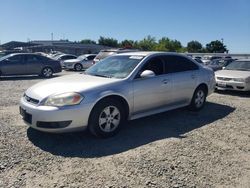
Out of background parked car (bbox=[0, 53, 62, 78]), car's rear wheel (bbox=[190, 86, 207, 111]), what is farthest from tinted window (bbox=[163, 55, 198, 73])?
background parked car (bbox=[0, 53, 62, 78])

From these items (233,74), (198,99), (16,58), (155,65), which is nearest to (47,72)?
(16,58)

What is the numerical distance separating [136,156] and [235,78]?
709cm

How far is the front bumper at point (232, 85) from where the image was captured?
9.99m

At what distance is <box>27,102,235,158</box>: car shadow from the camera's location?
4.60 m

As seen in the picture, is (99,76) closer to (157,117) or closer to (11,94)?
(157,117)

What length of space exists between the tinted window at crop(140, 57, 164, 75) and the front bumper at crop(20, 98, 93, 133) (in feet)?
5.89

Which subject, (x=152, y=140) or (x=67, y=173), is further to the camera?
(x=152, y=140)

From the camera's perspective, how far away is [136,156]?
14.3ft

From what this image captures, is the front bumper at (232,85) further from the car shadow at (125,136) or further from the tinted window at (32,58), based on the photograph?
the tinted window at (32,58)

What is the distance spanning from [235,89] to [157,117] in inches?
192

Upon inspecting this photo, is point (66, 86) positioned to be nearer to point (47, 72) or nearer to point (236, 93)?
point (236, 93)

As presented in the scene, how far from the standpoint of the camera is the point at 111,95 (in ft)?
16.8

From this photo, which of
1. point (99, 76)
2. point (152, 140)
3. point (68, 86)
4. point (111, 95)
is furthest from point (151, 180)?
point (99, 76)

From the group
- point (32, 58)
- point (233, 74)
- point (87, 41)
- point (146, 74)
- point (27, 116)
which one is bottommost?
point (27, 116)
